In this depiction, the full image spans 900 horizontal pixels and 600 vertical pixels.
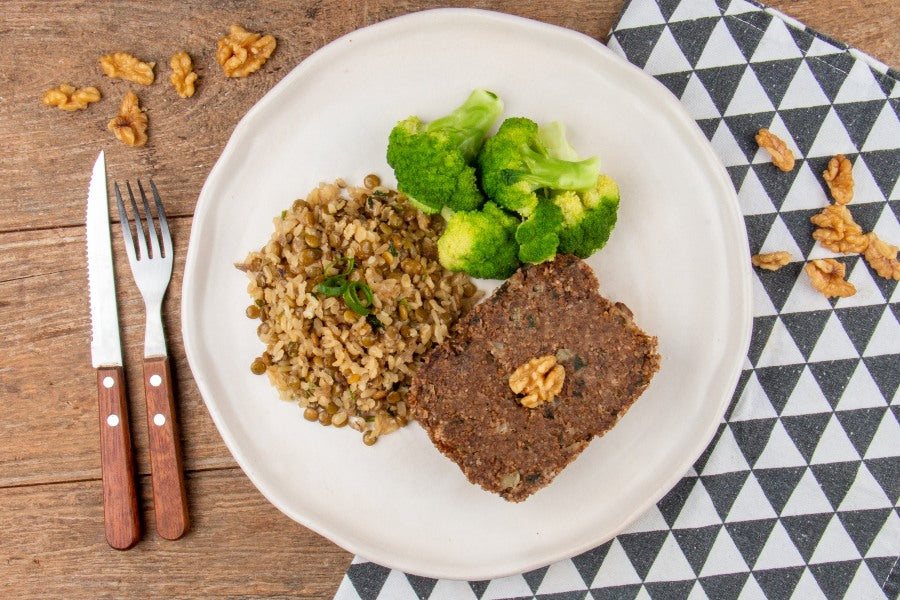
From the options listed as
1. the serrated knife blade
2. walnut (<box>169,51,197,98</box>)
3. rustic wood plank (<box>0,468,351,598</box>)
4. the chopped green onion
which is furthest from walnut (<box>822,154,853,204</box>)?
the serrated knife blade

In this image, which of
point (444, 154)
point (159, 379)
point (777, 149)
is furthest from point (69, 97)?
point (777, 149)

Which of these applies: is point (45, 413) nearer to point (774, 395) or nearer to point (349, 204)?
point (349, 204)

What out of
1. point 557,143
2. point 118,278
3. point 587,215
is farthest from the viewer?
point 118,278

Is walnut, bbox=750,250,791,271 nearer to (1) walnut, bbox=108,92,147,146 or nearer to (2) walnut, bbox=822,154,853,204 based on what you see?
(2) walnut, bbox=822,154,853,204

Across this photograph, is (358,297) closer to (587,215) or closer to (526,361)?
(526,361)

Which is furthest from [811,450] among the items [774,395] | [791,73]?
[791,73]

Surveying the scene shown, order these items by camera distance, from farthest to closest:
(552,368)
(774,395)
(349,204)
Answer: (774,395) < (349,204) < (552,368)
